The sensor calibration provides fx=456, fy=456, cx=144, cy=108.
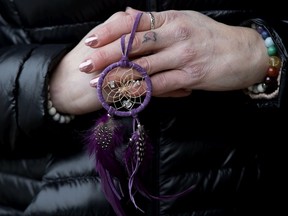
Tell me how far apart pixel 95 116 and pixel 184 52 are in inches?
9.8

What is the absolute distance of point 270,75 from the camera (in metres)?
0.92

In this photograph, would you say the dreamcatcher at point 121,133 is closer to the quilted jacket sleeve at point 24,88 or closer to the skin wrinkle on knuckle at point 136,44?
the skin wrinkle on knuckle at point 136,44

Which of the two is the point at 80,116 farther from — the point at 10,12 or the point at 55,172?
the point at 10,12

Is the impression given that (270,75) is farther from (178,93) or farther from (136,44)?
(136,44)

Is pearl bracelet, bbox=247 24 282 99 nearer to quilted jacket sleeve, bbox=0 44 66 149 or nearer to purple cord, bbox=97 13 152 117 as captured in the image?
purple cord, bbox=97 13 152 117

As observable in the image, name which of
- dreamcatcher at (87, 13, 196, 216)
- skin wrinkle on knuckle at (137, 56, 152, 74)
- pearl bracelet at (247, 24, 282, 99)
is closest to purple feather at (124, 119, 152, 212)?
dreamcatcher at (87, 13, 196, 216)

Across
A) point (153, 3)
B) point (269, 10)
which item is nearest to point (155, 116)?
point (153, 3)

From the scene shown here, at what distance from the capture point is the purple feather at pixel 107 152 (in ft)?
2.81

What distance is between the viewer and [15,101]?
895mm

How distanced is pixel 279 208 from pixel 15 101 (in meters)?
0.69

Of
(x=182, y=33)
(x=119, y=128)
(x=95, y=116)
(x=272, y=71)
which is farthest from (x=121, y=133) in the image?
(x=272, y=71)

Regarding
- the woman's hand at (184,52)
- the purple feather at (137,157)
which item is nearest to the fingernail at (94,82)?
the woman's hand at (184,52)

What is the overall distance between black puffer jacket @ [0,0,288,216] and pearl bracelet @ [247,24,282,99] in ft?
0.06

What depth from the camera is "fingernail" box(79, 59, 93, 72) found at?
2.66 feet
